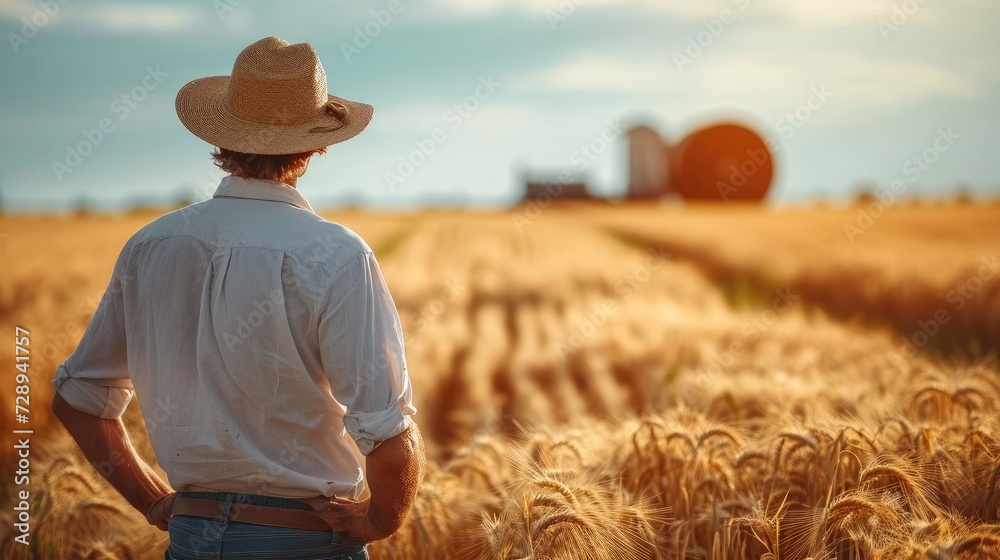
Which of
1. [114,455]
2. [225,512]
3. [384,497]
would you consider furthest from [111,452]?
[384,497]

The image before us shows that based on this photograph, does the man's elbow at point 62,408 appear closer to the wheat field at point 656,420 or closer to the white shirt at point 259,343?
the white shirt at point 259,343

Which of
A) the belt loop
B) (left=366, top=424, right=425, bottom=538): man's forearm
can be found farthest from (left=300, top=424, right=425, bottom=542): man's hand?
the belt loop

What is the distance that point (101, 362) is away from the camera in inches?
65.6

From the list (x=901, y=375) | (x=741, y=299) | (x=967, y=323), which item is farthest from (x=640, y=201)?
(x=901, y=375)

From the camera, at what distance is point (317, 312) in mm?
1438

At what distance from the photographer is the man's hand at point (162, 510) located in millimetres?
1720

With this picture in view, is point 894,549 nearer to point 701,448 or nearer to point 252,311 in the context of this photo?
point 701,448

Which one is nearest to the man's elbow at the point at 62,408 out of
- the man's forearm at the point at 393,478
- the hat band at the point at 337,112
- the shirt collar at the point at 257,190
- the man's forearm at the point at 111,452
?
the man's forearm at the point at 111,452

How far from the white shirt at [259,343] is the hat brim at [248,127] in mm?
89

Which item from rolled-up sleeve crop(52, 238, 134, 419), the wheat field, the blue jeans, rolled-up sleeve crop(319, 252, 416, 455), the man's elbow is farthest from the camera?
the wheat field

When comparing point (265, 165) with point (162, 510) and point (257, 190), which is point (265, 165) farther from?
point (162, 510)

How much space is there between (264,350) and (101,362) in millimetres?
471

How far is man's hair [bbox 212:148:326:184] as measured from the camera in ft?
5.22

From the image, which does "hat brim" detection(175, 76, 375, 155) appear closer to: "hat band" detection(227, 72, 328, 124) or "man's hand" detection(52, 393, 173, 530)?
"hat band" detection(227, 72, 328, 124)
